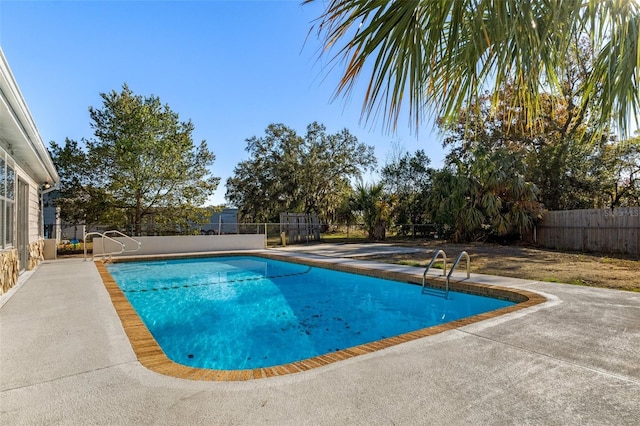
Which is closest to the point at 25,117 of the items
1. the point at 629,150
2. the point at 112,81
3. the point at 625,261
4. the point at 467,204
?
the point at 112,81

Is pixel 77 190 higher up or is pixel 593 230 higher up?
pixel 77 190

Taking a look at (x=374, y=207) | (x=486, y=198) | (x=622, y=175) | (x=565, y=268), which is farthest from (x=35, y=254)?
(x=622, y=175)

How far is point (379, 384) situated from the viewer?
225 centimetres

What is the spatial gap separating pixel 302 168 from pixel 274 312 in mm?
15530

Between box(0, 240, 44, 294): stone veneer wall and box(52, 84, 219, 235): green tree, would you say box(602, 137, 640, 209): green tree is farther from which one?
box(0, 240, 44, 294): stone veneer wall

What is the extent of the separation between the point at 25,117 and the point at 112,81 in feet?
34.4

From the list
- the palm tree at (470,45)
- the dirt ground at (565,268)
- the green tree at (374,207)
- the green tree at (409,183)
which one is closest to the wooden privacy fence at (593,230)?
the dirt ground at (565,268)

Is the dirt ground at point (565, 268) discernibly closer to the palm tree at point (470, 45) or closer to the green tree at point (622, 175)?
the palm tree at point (470, 45)

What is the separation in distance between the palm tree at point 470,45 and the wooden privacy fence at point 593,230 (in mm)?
12396

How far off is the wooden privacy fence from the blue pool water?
9.01 m

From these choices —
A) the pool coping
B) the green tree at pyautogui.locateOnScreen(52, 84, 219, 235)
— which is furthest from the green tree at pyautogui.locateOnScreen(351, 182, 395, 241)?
the pool coping

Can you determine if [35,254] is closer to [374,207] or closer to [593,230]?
[374,207]

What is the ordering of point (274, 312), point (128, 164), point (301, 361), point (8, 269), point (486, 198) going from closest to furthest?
point (301, 361)
point (8, 269)
point (274, 312)
point (128, 164)
point (486, 198)

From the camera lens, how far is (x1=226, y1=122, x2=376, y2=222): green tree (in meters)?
21.2
